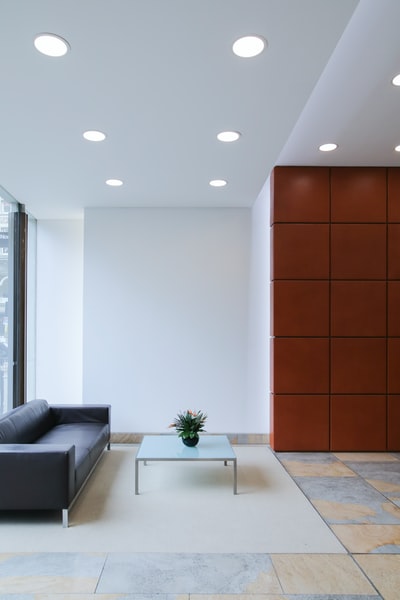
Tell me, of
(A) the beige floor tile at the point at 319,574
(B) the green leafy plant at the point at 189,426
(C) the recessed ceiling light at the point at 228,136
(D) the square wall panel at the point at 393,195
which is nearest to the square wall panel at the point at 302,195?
(D) the square wall panel at the point at 393,195

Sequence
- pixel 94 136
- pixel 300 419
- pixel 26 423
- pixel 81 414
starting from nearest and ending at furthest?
pixel 94 136 < pixel 26 423 < pixel 300 419 < pixel 81 414

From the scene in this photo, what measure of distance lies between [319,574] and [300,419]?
2.59m

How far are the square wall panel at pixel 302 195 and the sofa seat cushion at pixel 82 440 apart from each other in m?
2.97

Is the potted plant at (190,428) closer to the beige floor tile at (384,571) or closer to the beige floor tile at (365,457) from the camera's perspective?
the beige floor tile at (365,457)

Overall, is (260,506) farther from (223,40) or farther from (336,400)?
(223,40)

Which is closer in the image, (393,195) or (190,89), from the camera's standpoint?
(190,89)

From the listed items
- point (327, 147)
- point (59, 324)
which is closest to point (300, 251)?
point (327, 147)

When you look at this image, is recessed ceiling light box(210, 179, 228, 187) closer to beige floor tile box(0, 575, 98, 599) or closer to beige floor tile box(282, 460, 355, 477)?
beige floor tile box(282, 460, 355, 477)

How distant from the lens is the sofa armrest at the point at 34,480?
3416 mm

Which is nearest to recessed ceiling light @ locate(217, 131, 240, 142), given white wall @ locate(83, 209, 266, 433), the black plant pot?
white wall @ locate(83, 209, 266, 433)

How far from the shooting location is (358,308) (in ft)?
17.6

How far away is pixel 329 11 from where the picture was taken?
2.45 m

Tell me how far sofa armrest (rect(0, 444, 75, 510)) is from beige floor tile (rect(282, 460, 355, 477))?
221 centimetres

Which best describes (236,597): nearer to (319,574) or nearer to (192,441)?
(319,574)
